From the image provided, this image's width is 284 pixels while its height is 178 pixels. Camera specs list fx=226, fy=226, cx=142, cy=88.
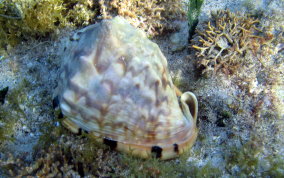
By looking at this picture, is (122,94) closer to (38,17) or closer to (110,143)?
(110,143)

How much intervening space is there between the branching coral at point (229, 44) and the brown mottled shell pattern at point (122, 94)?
3.07ft

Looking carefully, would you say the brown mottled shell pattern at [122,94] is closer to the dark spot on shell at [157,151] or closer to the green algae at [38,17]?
the dark spot on shell at [157,151]

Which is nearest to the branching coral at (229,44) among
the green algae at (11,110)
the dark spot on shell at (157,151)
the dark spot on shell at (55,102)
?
the dark spot on shell at (157,151)

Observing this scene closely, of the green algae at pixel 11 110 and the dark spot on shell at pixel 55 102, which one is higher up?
the dark spot on shell at pixel 55 102

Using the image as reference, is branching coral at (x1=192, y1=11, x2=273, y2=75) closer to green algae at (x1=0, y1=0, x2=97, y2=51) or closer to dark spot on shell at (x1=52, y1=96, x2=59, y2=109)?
green algae at (x1=0, y1=0, x2=97, y2=51)

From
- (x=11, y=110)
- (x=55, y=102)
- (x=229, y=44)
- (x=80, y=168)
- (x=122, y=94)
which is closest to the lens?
(x=122, y=94)

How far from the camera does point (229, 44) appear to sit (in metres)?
3.61

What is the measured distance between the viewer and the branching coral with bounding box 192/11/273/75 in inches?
138

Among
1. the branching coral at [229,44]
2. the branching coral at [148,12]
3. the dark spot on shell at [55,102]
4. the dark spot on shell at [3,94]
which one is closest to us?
the dark spot on shell at [55,102]

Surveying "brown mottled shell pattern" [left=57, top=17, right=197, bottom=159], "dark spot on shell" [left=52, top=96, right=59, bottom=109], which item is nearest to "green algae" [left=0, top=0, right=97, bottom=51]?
"brown mottled shell pattern" [left=57, top=17, right=197, bottom=159]

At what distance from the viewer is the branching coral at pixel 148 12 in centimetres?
388

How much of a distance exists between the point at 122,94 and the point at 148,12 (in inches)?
82.7

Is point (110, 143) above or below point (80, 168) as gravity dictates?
above

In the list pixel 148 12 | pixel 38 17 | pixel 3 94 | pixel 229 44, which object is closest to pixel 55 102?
pixel 3 94
